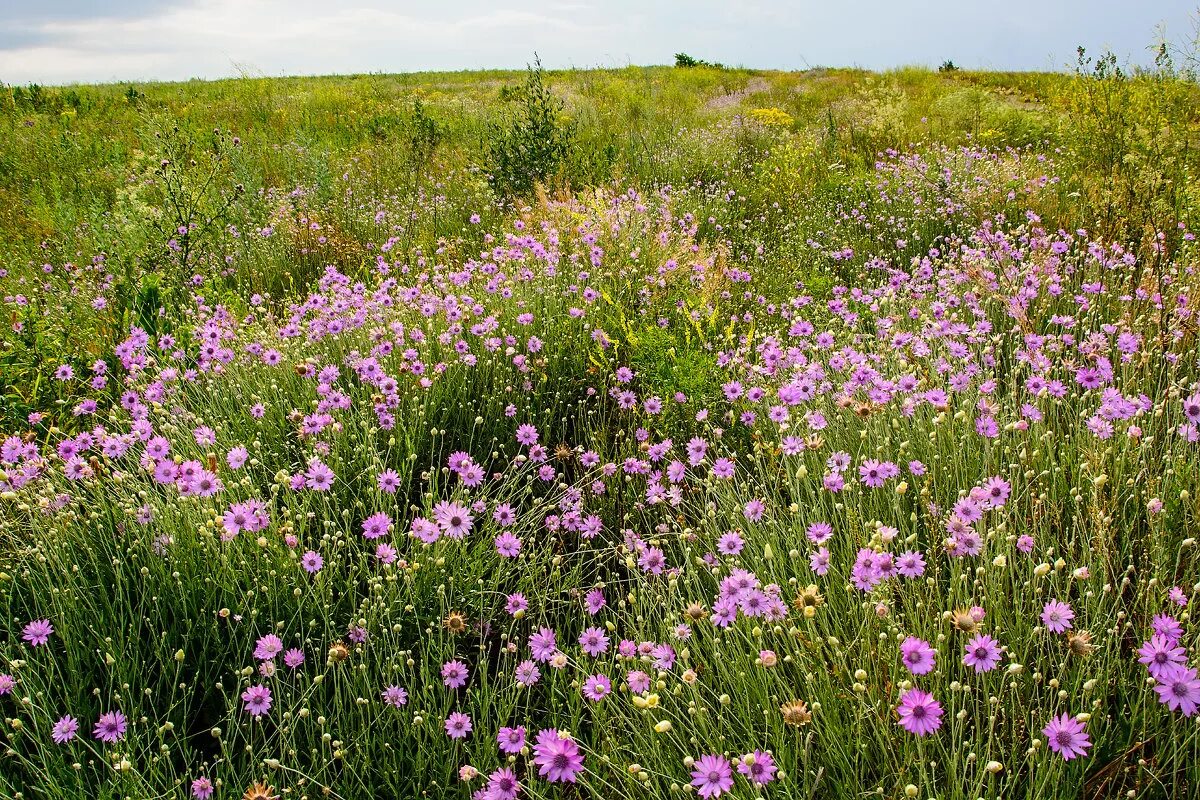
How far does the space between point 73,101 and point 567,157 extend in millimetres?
11761

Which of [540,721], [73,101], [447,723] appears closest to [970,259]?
[540,721]

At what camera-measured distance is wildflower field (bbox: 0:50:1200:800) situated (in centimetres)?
160

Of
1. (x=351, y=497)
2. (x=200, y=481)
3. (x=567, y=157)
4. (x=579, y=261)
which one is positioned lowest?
(x=351, y=497)

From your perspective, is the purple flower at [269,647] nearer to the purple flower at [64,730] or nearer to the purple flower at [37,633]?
the purple flower at [64,730]

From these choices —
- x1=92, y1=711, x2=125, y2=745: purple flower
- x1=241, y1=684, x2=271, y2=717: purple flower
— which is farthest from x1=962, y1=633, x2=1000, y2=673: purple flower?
x1=92, y1=711, x2=125, y2=745: purple flower

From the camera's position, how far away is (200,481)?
86.3 inches

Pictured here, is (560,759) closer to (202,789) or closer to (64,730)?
(202,789)

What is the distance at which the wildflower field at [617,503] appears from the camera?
1597 mm

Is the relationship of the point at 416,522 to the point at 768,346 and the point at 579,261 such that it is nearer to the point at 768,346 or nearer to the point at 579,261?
the point at 768,346

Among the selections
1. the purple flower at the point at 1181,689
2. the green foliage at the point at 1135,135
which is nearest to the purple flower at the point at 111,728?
the purple flower at the point at 1181,689

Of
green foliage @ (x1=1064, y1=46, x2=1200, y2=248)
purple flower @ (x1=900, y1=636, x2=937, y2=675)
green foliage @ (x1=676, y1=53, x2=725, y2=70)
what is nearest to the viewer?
purple flower @ (x1=900, y1=636, x2=937, y2=675)

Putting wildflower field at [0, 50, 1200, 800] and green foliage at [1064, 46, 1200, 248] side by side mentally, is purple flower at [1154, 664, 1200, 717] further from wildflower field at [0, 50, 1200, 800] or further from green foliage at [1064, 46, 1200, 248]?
green foliage at [1064, 46, 1200, 248]

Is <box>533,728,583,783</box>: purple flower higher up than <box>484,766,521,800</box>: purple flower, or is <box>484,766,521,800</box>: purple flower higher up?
<box>533,728,583,783</box>: purple flower

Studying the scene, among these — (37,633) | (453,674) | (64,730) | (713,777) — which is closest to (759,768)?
(713,777)
